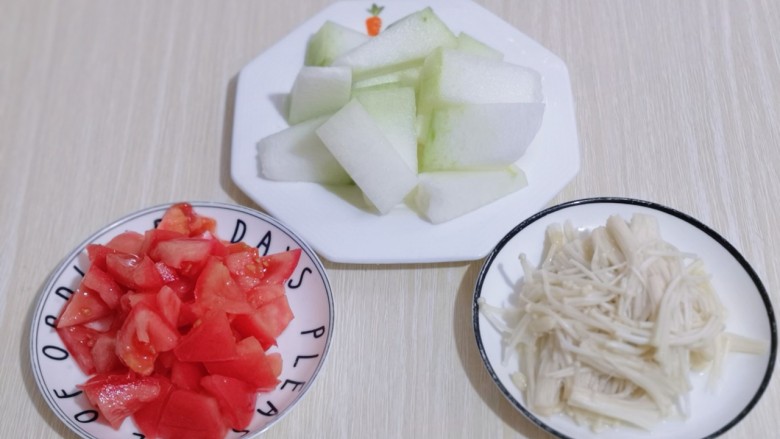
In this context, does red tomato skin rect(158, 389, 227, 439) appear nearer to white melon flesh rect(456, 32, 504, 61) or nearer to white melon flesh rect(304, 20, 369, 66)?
white melon flesh rect(304, 20, 369, 66)

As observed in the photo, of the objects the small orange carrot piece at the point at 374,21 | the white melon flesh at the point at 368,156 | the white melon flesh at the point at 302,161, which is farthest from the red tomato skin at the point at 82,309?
the small orange carrot piece at the point at 374,21

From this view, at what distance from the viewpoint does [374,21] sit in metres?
1.83

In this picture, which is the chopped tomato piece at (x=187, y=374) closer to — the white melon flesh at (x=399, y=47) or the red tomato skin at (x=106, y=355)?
the red tomato skin at (x=106, y=355)

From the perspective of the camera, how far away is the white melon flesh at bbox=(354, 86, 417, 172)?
1.50m

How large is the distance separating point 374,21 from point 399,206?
0.60 metres

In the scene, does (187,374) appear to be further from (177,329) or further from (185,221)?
(185,221)

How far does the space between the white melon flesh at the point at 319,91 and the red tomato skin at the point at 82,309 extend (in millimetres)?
628

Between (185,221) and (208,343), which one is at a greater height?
(185,221)

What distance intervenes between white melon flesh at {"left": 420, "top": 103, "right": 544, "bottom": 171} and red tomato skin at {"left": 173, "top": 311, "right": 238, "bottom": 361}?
0.60m

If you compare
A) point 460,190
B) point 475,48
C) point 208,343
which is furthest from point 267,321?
point 475,48

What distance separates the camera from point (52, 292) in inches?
55.5

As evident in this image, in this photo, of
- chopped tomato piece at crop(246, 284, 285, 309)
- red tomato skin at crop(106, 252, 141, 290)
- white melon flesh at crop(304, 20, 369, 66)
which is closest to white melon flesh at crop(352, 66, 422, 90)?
white melon flesh at crop(304, 20, 369, 66)

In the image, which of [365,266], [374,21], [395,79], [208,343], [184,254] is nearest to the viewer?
[208,343]

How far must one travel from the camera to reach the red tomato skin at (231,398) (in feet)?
3.98
